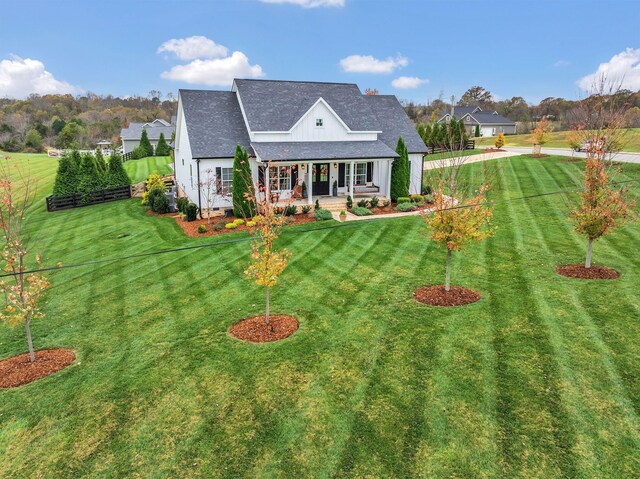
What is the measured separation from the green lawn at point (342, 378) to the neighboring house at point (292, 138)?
9763 mm

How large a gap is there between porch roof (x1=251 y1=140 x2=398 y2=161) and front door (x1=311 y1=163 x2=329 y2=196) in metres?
1.54

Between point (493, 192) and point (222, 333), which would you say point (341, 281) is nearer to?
point (222, 333)

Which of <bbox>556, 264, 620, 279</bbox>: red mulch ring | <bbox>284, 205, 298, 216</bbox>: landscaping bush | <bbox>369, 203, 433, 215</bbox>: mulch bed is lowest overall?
<bbox>556, 264, 620, 279</bbox>: red mulch ring

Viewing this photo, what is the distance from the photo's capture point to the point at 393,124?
102 feet

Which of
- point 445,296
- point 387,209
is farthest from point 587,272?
point 387,209

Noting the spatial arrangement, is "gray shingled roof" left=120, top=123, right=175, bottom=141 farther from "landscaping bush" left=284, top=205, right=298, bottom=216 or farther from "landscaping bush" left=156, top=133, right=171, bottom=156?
"landscaping bush" left=284, top=205, right=298, bottom=216

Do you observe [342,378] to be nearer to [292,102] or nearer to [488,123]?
[292,102]

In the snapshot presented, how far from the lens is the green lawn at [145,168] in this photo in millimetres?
45634

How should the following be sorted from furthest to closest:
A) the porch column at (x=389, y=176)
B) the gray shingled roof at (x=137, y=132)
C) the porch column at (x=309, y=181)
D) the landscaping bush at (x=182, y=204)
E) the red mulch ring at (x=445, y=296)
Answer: the gray shingled roof at (x=137, y=132), the porch column at (x=389, y=176), the landscaping bush at (x=182, y=204), the porch column at (x=309, y=181), the red mulch ring at (x=445, y=296)

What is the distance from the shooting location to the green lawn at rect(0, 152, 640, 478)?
6840 millimetres

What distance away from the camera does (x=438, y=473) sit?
6.48m

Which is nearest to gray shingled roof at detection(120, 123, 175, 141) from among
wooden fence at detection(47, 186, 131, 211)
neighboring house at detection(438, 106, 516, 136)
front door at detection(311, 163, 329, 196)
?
wooden fence at detection(47, 186, 131, 211)

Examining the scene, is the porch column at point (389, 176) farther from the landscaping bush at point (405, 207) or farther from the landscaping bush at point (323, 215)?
the landscaping bush at point (323, 215)

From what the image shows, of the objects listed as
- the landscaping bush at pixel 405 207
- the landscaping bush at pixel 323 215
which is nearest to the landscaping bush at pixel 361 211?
the landscaping bush at pixel 323 215
